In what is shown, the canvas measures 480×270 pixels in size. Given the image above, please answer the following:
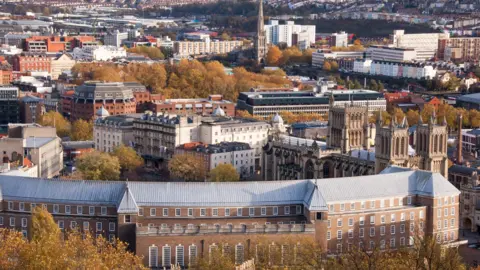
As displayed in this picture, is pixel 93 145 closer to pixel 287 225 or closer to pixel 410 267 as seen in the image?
pixel 287 225

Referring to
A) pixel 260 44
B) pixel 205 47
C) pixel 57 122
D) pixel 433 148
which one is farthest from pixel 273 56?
pixel 433 148

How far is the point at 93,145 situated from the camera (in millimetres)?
85750

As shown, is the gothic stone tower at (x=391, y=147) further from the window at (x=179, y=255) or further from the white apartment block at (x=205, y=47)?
the white apartment block at (x=205, y=47)

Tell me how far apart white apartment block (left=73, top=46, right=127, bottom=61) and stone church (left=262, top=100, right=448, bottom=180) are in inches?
2806

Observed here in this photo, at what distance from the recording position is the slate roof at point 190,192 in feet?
167

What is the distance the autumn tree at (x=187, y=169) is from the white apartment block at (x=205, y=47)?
91137 millimetres

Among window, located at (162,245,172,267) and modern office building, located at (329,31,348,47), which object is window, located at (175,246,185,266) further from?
modern office building, located at (329,31,348,47)

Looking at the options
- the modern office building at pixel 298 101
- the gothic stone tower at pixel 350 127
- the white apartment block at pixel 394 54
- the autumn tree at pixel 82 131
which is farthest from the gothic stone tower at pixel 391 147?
the white apartment block at pixel 394 54

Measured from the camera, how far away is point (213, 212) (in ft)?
167

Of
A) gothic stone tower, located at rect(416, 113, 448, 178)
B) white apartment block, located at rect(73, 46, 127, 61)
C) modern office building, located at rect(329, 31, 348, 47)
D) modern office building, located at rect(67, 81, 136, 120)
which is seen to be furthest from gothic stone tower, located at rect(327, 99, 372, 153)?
modern office building, located at rect(329, 31, 348, 47)

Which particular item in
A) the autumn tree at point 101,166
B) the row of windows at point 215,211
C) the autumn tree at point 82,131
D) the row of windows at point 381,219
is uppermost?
the row of windows at point 215,211

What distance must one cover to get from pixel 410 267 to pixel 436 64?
103 m

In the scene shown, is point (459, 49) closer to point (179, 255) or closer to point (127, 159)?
point (127, 159)

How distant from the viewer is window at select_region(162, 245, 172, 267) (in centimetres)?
4888
